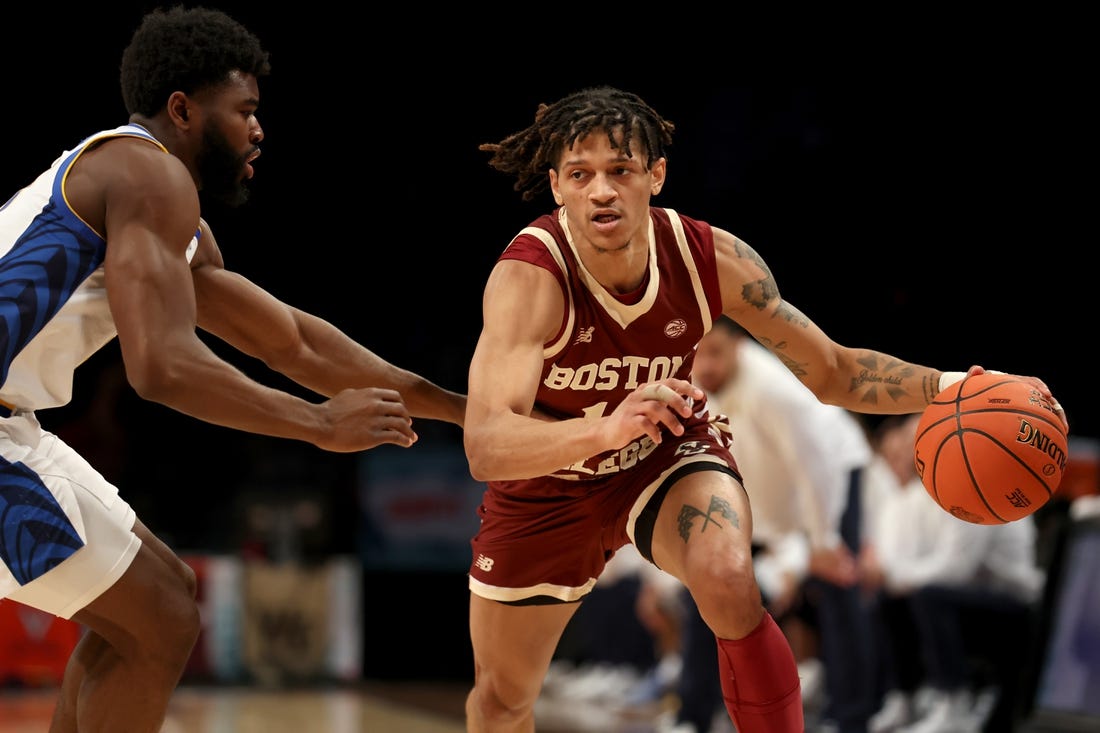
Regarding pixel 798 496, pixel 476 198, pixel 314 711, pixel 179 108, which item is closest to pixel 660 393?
pixel 179 108

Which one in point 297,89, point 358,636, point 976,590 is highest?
point 297,89

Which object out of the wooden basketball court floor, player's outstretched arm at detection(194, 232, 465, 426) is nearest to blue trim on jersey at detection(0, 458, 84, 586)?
player's outstretched arm at detection(194, 232, 465, 426)

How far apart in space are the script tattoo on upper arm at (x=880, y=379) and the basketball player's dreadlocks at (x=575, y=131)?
0.83 metres

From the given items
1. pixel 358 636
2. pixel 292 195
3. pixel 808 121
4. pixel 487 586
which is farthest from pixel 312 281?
pixel 487 586

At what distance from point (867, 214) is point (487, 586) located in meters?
7.87

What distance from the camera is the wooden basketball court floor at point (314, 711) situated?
26.3ft

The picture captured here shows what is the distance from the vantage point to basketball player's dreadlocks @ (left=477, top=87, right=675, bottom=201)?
3.61 m

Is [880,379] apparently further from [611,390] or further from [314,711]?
[314,711]

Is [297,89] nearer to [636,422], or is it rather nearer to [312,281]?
A: [312,281]

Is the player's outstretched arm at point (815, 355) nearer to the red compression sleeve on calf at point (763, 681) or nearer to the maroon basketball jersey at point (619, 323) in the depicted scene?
the maroon basketball jersey at point (619, 323)

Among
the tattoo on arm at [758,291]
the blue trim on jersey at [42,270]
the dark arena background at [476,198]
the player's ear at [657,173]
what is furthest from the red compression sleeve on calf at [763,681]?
the dark arena background at [476,198]

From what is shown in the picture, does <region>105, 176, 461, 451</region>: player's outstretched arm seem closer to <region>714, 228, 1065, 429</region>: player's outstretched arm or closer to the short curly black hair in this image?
the short curly black hair

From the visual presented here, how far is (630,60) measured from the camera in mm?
10828

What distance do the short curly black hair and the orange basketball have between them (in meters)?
2.03
